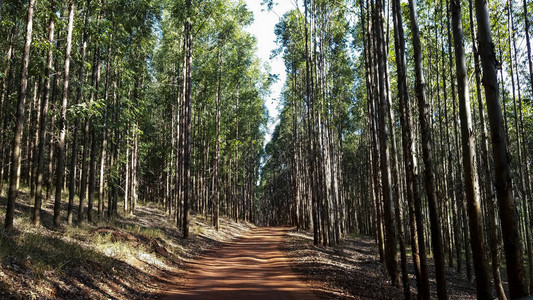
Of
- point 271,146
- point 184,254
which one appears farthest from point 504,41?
point 271,146

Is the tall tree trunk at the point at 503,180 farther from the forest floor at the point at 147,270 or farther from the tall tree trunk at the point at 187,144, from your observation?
the tall tree trunk at the point at 187,144

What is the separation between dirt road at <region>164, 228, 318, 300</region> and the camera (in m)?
Answer: 7.95

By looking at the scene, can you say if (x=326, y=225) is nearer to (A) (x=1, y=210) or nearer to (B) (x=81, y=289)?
(B) (x=81, y=289)

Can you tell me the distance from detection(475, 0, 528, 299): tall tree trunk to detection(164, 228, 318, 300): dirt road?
480cm

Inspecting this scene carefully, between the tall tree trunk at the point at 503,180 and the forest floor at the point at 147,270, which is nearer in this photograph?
the tall tree trunk at the point at 503,180

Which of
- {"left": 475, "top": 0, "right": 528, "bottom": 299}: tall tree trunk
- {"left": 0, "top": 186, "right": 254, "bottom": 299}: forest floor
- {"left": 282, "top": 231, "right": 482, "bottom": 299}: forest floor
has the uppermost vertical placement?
{"left": 475, "top": 0, "right": 528, "bottom": 299}: tall tree trunk

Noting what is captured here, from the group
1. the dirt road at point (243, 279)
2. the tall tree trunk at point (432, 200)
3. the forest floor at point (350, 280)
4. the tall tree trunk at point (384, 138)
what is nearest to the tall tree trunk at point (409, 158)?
the tall tree trunk at point (432, 200)

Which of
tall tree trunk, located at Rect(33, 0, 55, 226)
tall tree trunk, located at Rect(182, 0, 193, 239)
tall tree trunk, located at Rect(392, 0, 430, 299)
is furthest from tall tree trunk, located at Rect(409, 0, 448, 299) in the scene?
tall tree trunk, located at Rect(182, 0, 193, 239)

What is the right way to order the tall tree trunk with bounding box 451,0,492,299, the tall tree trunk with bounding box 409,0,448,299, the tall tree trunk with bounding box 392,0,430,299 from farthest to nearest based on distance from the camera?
the tall tree trunk with bounding box 392,0,430,299
the tall tree trunk with bounding box 409,0,448,299
the tall tree trunk with bounding box 451,0,492,299

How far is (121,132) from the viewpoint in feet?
69.3

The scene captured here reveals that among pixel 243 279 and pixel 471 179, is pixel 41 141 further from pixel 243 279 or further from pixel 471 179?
A: pixel 471 179

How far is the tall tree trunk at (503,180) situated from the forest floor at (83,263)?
7.31m

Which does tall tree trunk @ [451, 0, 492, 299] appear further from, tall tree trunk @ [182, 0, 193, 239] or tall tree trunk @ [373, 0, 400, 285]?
tall tree trunk @ [182, 0, 193, 239]

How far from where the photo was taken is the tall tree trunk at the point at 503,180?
3796 millimetres
